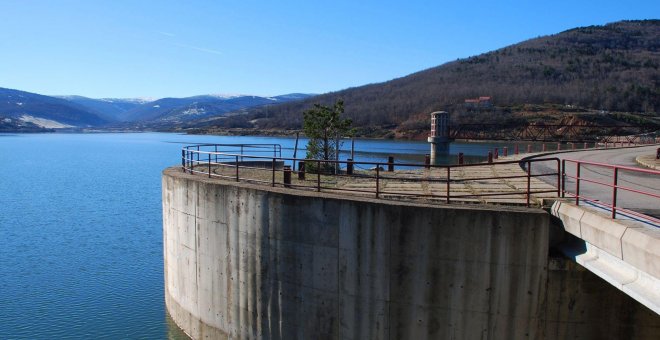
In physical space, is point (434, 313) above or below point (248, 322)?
above

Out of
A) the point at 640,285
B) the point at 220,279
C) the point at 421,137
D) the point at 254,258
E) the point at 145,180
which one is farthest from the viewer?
the point at 421,137

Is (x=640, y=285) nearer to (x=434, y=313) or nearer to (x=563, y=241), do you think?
(x=563, y=241)

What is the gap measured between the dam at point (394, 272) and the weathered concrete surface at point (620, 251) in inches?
24.1

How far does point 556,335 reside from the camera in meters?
8.67

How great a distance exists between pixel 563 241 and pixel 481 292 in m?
1.61

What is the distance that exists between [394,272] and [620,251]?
3792mm

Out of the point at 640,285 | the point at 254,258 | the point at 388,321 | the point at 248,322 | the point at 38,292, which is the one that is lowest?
the point at 38,292

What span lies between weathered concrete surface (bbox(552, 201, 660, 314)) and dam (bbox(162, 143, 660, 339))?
612 mm

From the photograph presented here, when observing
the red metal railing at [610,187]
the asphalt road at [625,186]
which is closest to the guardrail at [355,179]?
the red metal railing at [610,187]

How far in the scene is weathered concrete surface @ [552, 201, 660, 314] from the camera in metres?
6.24

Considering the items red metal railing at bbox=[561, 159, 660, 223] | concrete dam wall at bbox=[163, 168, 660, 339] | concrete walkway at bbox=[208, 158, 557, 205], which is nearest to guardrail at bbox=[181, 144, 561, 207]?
concrete walkway at bbox=[208, 158, 557, 205]

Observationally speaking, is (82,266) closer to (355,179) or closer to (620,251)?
(355,179)

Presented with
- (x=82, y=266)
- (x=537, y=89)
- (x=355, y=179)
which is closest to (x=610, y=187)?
(x=355, y=179)

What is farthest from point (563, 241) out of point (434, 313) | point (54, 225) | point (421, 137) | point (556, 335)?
point (421, 137)
